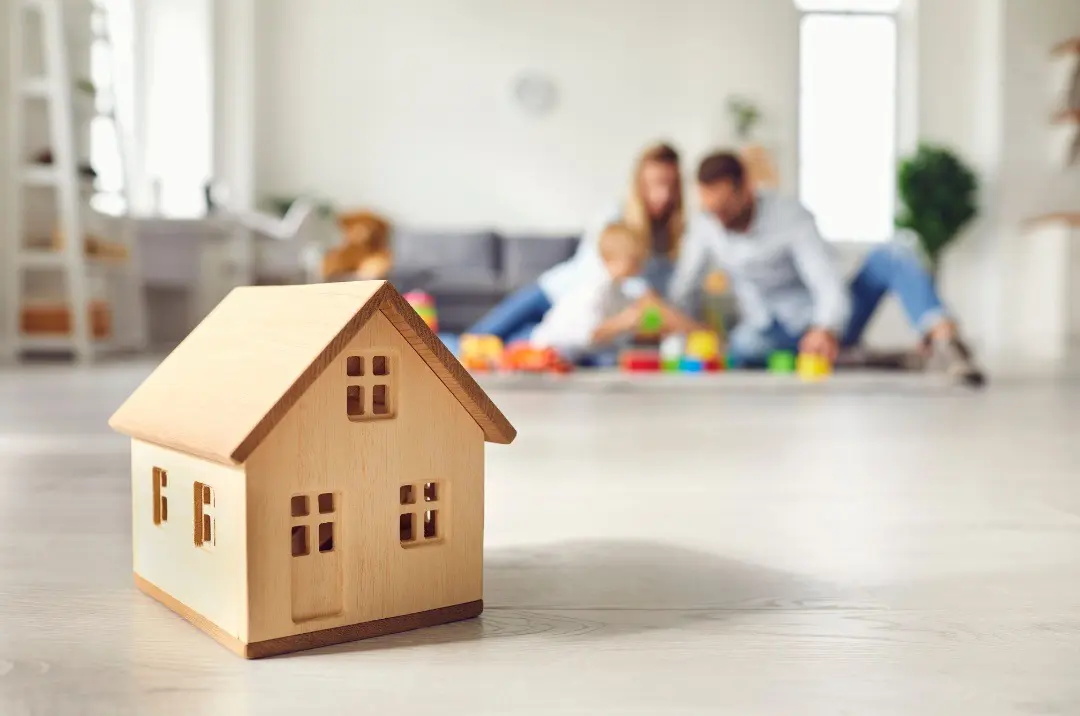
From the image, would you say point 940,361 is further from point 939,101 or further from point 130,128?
point 939,101

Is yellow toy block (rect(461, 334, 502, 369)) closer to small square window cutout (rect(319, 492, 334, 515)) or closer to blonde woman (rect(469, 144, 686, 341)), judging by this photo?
blonde woman (rect(469, 144, 686, 341))

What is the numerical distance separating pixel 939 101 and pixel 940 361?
205 inches

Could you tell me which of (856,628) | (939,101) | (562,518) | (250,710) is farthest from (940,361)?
(939,101)

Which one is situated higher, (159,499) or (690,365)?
(159,499)

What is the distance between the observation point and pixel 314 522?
0.61 metres

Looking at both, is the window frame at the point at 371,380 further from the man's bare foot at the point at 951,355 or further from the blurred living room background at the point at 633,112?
the blurred living room background at the point at 633,112

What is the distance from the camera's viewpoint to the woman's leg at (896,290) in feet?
11.7

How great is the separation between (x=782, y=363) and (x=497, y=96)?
4.80 metres

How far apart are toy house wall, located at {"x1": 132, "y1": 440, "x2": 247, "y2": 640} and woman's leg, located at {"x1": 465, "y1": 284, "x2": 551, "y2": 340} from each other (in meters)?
3.42

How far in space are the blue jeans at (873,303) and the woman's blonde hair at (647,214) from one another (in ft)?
1.55

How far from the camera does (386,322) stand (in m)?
0.63

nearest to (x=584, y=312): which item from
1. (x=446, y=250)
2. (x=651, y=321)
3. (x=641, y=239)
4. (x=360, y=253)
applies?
(x=651, y=321)

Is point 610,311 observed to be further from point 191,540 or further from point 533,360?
point 191,540

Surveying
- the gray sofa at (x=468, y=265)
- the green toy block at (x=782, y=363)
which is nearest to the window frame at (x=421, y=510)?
the green toy block at (x=782, y=363)
